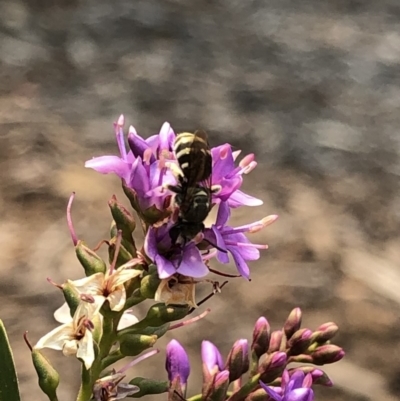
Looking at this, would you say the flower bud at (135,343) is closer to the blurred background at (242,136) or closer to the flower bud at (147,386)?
the flower bud at (147,386)

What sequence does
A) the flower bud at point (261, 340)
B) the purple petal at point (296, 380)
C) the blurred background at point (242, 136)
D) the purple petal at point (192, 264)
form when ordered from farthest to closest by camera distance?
the blurred background at point (242, 136) → the flower bud at point (261, 340) → the purple petal at point (296, 380) → the purple petal at point (192, 264)

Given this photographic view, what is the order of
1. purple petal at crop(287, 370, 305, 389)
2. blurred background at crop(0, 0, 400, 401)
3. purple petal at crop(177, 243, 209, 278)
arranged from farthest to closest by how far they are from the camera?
blurred background at crop(0, 0, 400, 401) → purple petal at crop(287, 370, 305, 389) → purple petal at crop(177, 243, 209, 278)

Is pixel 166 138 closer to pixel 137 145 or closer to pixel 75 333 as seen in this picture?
pixel 137 145

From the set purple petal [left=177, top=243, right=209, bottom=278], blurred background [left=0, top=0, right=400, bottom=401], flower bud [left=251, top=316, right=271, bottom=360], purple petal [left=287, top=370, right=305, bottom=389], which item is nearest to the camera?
purple petal [left=177, top=243, right=209, bottom=278]

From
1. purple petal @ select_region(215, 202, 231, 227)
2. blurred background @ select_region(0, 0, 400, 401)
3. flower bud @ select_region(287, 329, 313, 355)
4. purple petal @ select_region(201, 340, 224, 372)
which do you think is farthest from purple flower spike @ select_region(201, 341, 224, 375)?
blurred background @ select_region(0, 0, 400, 401)

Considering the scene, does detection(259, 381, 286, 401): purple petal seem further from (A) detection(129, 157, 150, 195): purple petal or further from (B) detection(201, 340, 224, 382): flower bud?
(A) detection(129, 157, 150, 195): purple petal

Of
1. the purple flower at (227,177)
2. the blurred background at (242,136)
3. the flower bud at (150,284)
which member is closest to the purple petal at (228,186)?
the purple flower at (227,177)

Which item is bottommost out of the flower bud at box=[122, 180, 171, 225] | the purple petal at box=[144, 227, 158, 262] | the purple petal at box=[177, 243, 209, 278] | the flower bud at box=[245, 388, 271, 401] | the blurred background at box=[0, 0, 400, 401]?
the blurred background at box=[0, 0, 400, 401]
